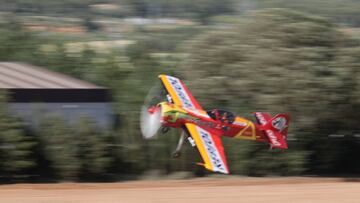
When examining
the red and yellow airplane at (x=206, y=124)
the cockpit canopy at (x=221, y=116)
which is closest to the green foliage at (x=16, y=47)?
the red and yellow airplane at (x=206, y=124)

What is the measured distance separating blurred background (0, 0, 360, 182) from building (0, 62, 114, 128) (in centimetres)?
2

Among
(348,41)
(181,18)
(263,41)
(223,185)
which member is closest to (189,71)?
(263,41)

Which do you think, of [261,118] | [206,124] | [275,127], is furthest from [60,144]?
[275,127]

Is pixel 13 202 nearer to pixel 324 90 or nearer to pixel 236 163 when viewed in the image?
pixel 236 163

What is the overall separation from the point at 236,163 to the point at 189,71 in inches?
95.2

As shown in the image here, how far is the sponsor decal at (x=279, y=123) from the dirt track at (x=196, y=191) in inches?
54.3

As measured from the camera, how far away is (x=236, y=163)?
1488 cm

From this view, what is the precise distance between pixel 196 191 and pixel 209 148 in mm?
1802

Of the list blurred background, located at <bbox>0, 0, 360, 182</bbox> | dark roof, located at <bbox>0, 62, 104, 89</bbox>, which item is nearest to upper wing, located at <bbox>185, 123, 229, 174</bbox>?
blurred background, located at <bbox>0, 0, 360, 182</bbox>

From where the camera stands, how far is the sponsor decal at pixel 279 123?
12945 millimetres

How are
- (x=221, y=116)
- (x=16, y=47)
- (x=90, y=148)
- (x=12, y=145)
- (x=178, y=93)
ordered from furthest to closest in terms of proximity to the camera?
(x=16, y=47) → (x=90, y=148) → (x=12, y=145) → (x=178, y=93) → (x=221, y=116)

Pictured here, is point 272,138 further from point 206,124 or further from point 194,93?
point 194,93

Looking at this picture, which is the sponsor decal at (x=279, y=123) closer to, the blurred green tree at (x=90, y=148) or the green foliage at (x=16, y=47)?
the blurred green tree at (x=90, y=148)

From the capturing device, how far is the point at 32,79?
1474 centimetres
